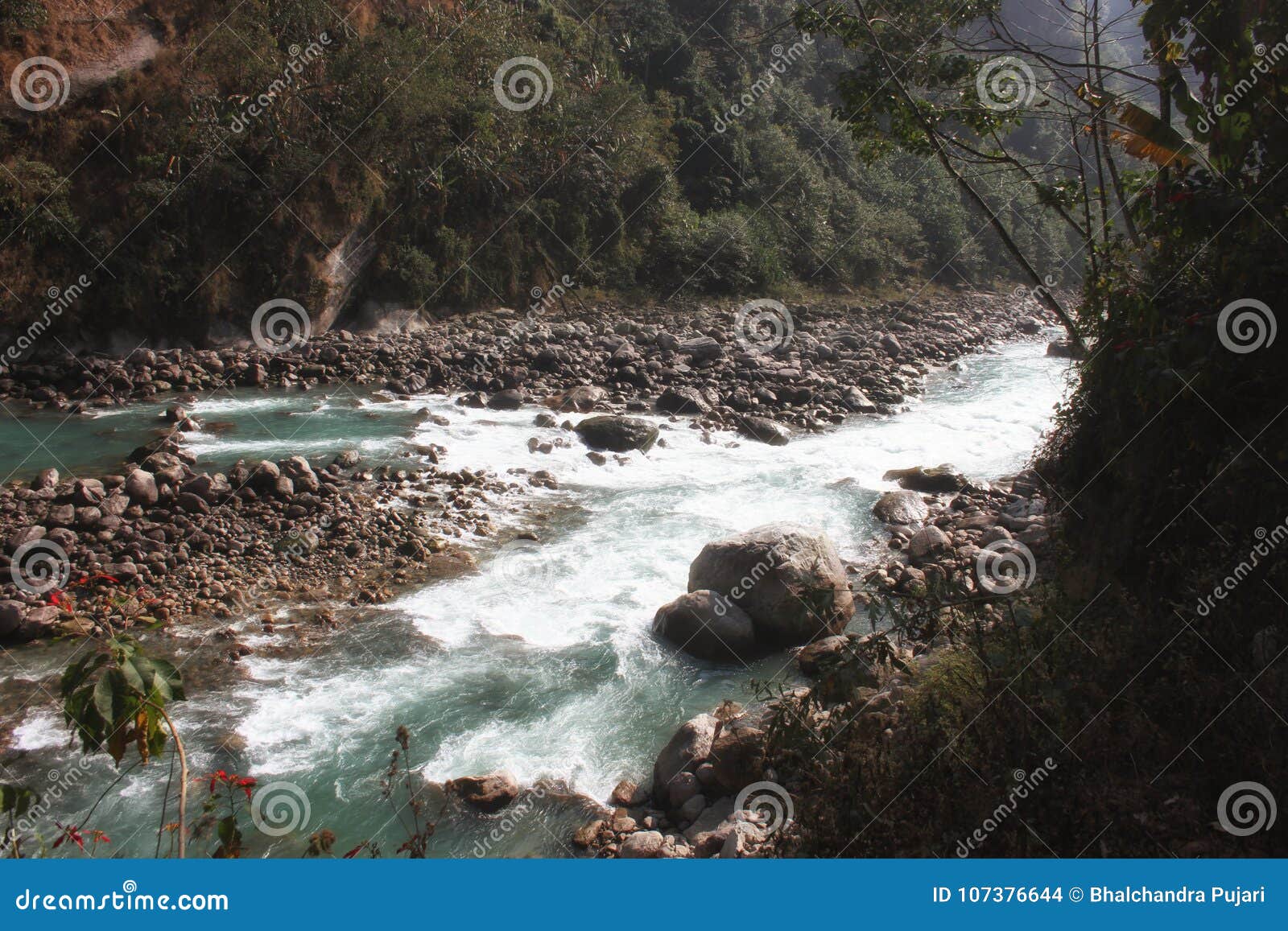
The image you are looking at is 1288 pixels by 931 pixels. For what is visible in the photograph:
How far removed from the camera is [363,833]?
5.02m

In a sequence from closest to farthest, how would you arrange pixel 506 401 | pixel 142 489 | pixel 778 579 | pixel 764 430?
pixel 778 579 < pixel 142 489 < pixel 764 430 < pixel 506 401

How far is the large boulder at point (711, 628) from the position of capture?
7031 millimetres

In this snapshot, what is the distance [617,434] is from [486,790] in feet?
24.8

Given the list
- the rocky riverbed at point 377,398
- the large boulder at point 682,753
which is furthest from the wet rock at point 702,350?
the large boulder at point 682,753

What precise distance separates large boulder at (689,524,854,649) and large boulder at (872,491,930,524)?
249 cm

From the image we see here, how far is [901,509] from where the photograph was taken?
32.8 ft

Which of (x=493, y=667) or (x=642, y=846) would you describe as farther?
(x=493, y=667)

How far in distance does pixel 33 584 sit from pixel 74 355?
8.66 metres

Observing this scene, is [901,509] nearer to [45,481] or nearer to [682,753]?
[682,753]

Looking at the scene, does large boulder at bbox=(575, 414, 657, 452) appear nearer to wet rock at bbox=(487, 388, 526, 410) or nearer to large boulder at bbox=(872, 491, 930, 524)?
wet rock at bbox=(487, 388, 526, 410)

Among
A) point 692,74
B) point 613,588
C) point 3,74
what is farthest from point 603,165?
point 613,588

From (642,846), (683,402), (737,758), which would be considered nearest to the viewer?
(642,846)

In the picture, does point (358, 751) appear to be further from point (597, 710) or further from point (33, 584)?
point (33, 584)

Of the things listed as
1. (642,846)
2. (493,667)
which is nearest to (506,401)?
(493,667)
